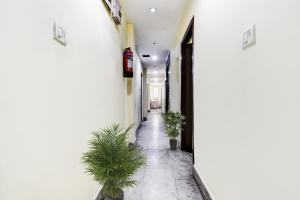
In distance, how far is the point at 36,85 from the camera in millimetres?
1004

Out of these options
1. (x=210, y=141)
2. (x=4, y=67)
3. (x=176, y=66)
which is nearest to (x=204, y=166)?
(x=210, y=141)

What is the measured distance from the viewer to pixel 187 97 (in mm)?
4184

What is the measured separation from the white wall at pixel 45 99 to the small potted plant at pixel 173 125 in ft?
7.87

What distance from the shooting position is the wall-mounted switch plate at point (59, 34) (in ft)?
3.92

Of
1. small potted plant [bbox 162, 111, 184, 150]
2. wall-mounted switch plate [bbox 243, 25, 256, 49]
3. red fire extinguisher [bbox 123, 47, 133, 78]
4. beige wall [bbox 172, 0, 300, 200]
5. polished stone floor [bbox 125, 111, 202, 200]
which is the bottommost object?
polished stone floor [bbox 125, 111, 202, 200]

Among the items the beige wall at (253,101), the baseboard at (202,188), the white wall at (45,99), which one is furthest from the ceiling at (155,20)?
the baseboard at (202,188)

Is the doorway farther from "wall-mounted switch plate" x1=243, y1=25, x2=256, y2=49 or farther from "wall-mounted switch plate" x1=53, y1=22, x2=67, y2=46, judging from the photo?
"wall-mounted switch plate" x1=53, y1=22, x2=67, y2=46

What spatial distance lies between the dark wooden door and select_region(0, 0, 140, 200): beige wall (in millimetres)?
2528

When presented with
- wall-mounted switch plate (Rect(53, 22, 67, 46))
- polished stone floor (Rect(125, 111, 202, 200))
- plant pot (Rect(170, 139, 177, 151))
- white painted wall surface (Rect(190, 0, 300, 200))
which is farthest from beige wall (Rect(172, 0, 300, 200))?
plant pot (Rect(170, 139, 177, 151))

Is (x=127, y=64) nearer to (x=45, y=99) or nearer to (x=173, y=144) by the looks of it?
(x=173, y=144)

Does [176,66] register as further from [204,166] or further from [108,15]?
[204,166]

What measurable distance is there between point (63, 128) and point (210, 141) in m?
1.39

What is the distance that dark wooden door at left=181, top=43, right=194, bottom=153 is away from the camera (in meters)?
4.12

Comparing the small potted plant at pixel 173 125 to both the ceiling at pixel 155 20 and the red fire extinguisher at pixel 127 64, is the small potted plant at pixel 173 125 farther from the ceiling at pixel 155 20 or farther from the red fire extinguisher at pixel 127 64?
the ceiling at pixel 155 20
